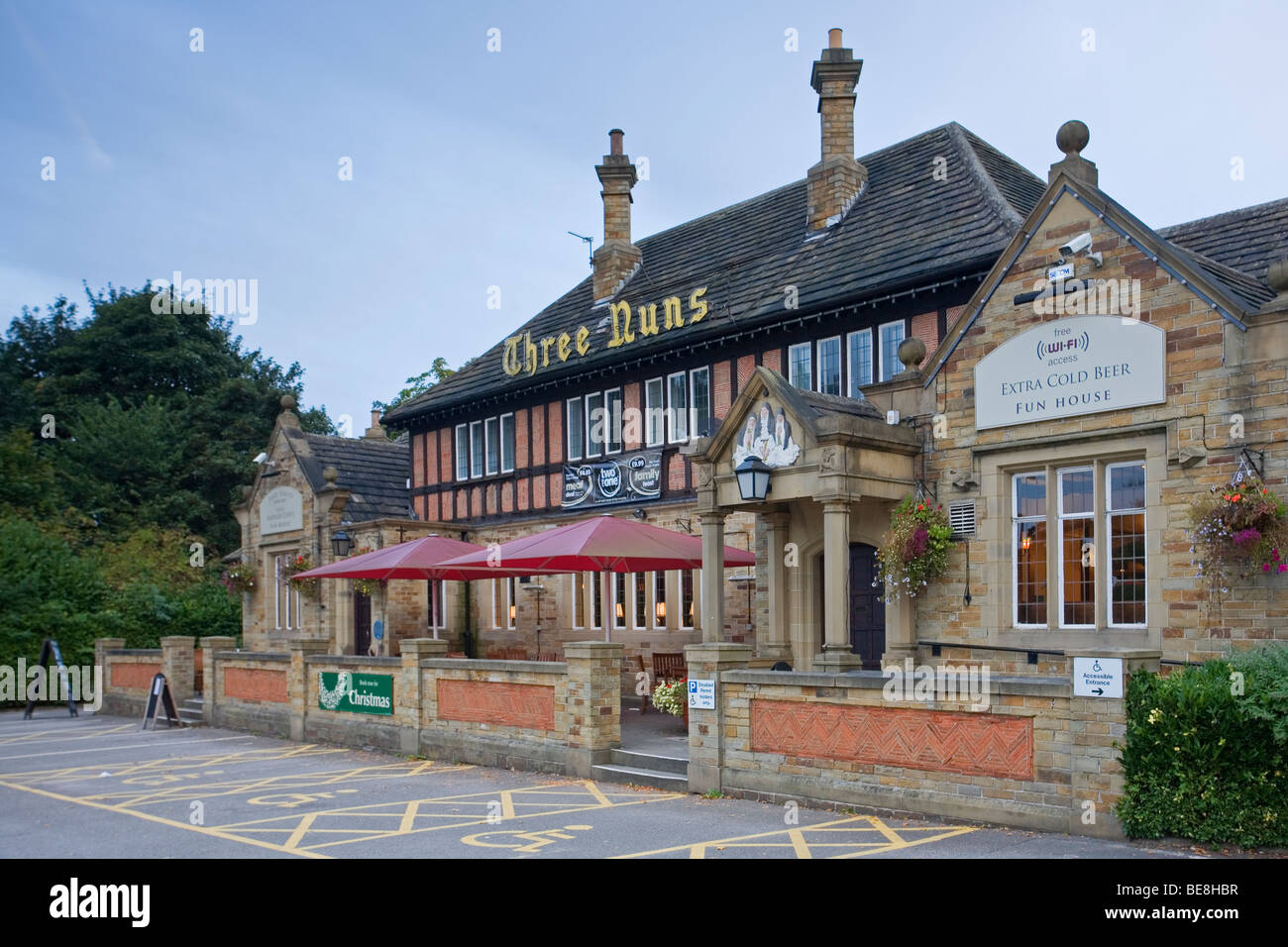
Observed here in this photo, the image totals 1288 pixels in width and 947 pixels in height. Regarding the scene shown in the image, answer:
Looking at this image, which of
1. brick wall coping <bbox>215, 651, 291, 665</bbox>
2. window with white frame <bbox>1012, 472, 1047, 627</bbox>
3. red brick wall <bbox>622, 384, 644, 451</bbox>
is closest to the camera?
window with white frame <bbox>1012, 472, 1047, 627</bbox>

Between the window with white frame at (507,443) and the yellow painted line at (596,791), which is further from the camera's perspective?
the window with white frame at (507,443)

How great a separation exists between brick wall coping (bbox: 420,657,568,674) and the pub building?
2.37m

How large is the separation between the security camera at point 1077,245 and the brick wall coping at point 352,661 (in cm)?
1075

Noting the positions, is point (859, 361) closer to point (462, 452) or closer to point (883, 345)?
point (883, 345)

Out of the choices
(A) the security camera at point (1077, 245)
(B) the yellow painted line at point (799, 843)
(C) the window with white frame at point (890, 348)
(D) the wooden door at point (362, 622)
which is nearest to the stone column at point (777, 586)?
(C) the window with white frame at point (890, 348)

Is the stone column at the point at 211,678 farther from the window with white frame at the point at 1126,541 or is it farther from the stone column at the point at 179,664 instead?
the window with white frame at the point at 1126,541

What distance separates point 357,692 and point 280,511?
12.4m

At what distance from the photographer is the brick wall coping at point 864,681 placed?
998cm

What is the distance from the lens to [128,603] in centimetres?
3191

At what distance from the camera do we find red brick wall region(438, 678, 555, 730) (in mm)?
15023

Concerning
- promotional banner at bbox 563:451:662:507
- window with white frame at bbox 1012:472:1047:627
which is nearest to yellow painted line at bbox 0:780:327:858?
window with white frame at bbox 1012:472:1047:627

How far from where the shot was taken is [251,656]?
22.0 m

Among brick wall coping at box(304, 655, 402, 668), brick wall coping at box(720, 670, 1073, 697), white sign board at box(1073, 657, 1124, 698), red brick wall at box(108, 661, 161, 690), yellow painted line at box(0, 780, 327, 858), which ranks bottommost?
red brick wall at box(108, 661, 161, 690)

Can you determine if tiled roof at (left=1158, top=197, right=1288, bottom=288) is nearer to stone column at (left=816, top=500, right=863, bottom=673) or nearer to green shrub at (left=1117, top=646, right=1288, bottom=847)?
stone column at (left=816, top=500, right=863, bottom=673)
